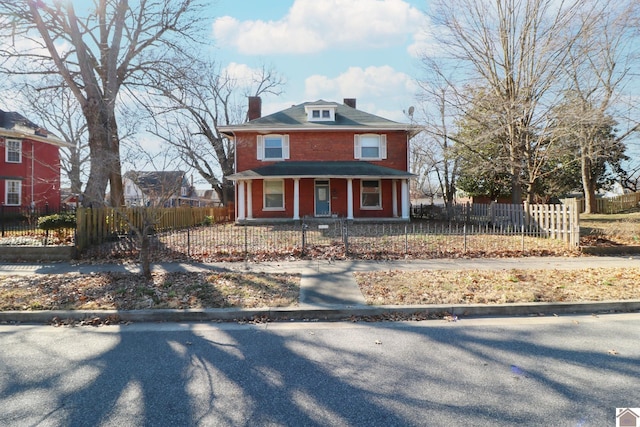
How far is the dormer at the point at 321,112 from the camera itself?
22438 mm

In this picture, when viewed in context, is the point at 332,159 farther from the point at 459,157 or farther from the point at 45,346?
the point at 45,346

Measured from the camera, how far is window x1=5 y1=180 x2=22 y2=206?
87.5 feet

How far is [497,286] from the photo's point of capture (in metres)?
7.36

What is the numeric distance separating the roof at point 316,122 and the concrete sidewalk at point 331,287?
1289cm

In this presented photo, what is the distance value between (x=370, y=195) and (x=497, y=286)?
15.1 m

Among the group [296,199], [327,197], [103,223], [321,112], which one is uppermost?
[321,112]

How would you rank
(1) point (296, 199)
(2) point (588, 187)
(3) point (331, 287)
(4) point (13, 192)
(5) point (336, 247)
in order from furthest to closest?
(2) point (588, 187) → (4) point (13, 192) → (1) point (296, 199) → (5) point (336, 247) → (3) point (331, 287)

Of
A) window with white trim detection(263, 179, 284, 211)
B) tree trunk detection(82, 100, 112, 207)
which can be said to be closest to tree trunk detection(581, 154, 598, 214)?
window with white trim detection(263, 179, 284, 211)

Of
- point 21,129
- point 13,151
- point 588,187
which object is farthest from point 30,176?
point 588,187

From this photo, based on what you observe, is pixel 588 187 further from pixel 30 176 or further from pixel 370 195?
pixel 30 176

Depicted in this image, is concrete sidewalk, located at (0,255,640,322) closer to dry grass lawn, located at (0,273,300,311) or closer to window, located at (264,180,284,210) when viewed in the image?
dry grass lawn, located at (0,273,300,311)

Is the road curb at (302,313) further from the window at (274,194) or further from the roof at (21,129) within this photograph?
the roof at (21,129)

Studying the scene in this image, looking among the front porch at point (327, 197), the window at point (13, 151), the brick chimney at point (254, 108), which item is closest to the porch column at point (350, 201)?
the front porch at point (327, 197)

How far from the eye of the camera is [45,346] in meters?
5.07
